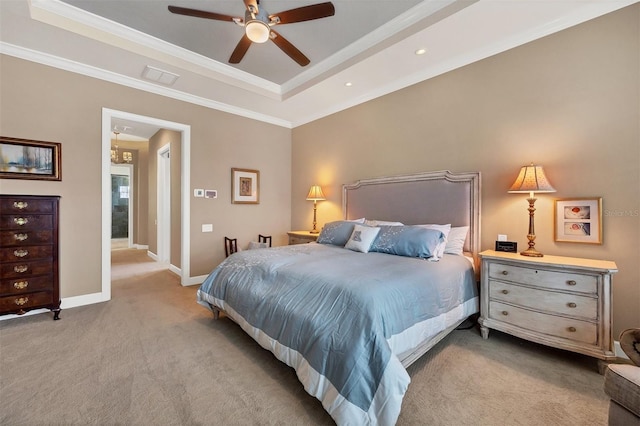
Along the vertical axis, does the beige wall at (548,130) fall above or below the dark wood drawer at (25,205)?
above

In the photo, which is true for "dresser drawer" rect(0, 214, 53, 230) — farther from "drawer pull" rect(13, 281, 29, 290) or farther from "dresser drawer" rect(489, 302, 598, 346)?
"dresser drawer" rect(489, 302, 598, 346)

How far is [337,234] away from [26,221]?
3.28 metres

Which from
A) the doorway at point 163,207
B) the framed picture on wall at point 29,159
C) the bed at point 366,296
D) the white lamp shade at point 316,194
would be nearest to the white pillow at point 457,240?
the bed at point 366,296

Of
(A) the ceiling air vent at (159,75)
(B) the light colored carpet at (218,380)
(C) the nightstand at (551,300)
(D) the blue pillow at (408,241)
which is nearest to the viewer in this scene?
(B) the light colored carpet at (218,380)

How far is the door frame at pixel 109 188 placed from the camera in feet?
11.4

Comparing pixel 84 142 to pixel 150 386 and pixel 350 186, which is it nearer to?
pixel 150 386

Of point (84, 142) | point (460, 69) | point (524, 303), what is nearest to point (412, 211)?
point (524, 303)

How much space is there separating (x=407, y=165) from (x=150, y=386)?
3.46 metres

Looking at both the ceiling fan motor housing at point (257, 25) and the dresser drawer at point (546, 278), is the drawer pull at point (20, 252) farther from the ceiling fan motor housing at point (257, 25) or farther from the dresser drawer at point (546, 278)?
the dresser drawer at point (546, 278)

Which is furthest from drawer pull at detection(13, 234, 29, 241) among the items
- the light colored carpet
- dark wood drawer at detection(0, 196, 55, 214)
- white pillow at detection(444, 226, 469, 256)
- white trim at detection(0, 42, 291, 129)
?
white pillow at detection(444, 226, 469, 256)

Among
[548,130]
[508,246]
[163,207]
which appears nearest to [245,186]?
[163,207]

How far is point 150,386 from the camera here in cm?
182

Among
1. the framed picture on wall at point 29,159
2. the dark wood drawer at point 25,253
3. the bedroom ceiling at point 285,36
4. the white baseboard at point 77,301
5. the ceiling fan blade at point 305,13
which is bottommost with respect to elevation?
the white baseboard at point 77,301

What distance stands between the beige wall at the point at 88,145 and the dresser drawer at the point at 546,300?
3884 millimetres
